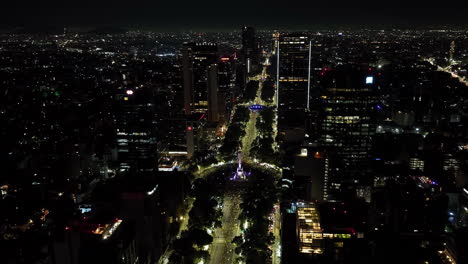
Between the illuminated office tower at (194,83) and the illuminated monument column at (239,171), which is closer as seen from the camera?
the illuminated monument column at (239,171)

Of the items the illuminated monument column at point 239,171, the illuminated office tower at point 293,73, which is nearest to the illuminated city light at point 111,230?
the illuminated monument column at point 239,171

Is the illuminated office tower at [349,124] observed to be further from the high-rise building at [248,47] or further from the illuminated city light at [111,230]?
the high-rise building at [248,47]

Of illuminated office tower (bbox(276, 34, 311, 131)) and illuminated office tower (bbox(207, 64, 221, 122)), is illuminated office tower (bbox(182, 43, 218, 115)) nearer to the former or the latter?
illuminated office tower (bbox(207, 64, 221, 122))

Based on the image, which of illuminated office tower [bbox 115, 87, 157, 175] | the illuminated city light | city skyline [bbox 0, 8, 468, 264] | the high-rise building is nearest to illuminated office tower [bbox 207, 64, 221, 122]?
city skyline [bbox 0, 8, 468, 264]

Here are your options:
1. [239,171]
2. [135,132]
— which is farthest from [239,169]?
[135,132]

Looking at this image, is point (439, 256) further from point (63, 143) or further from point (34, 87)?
point (34, 87)

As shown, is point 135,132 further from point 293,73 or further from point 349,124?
point 293,73
